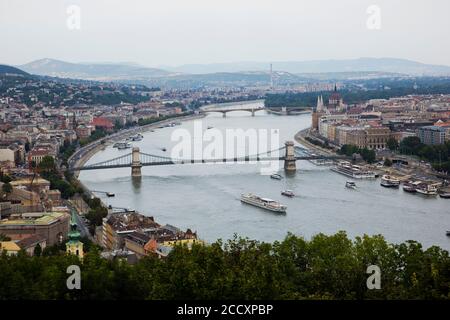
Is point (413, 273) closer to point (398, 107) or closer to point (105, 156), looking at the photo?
point (105, 156)

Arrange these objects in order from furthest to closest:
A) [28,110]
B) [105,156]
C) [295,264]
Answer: [28,110] < [105,156] < [295,264]

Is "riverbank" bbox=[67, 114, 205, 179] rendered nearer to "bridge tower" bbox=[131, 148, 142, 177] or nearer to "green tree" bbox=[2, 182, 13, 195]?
"bridge tower" bbox=[131, 148, 142, 177]

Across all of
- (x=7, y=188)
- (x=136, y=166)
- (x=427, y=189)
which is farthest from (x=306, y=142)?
(x=7, y=188)

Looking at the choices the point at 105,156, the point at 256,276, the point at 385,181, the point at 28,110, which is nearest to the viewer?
the point at 256,276

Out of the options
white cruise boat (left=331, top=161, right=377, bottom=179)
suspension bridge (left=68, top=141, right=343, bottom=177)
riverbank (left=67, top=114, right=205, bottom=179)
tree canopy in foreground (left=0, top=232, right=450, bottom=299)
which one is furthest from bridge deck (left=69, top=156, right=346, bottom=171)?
tree canopy in foreground (left=0, top=232, right=450, bottom=299)
